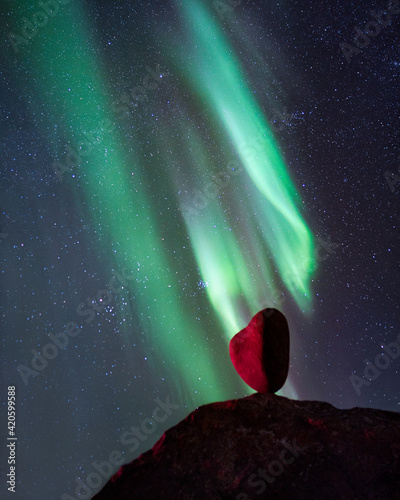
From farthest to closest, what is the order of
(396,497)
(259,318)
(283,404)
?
(259,318) < (283,404) < (396,497)

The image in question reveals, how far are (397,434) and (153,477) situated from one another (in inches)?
91.1

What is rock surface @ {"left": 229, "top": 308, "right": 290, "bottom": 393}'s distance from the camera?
452 centimetres

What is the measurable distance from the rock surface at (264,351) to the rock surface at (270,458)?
1.75ft

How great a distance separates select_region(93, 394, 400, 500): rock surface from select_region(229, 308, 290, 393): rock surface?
1.75 ft

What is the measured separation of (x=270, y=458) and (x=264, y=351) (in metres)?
1.18

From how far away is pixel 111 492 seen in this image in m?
3.52

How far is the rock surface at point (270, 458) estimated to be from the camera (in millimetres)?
3426

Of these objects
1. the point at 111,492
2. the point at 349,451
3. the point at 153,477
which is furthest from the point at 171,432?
the point at 349,451

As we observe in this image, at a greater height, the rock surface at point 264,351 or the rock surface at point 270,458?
the rock surface at point 264,351

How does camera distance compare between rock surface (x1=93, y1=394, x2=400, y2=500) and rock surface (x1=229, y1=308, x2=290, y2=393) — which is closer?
rock surface (x1=93, y1=394, x2=400, y2=500)

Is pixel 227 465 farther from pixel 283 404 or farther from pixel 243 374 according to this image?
pixel 243 374

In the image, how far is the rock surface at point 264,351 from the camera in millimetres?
4516

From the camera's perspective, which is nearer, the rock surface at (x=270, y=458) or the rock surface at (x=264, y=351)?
the rock surface at (x=270, y=458)

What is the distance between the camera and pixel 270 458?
11.9 ft
